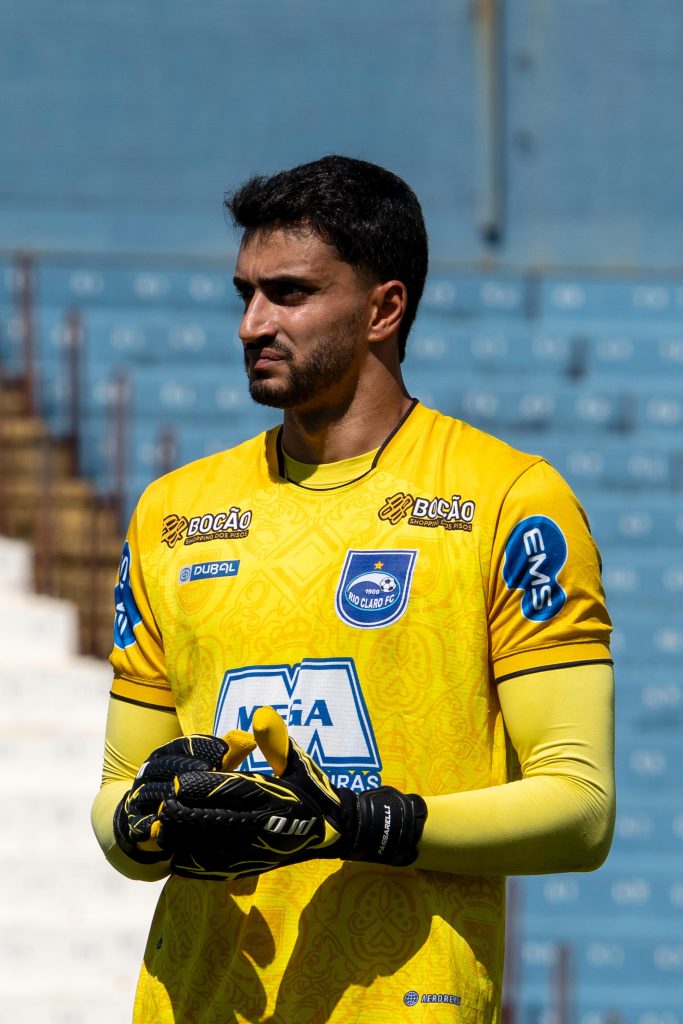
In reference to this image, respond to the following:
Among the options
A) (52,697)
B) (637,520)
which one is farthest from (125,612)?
(637,520)

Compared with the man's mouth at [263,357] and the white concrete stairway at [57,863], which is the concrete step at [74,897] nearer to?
the white concrete stairway at [57,863]

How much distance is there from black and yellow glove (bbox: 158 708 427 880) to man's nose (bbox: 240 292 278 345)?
466 millimetres

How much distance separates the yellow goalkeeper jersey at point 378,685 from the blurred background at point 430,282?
4018 mm

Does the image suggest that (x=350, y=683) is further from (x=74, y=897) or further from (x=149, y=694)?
(x=74, y=897)

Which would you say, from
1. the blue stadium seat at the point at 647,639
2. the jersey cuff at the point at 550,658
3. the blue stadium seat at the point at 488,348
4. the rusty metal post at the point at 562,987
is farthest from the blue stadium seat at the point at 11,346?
the jersey cuff at the point at 550,658

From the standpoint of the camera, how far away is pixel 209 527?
209 centimetres

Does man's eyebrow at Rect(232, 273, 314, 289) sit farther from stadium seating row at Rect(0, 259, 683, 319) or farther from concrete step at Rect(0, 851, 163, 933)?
stadium seating row at Rect(0, 259, 683, 319)

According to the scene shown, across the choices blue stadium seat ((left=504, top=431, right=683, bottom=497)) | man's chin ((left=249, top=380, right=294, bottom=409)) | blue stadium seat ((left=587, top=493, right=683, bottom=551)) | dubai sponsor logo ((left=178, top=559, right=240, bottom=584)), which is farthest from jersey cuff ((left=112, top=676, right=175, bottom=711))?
blue stadium seat ((left=504, top=431, right=683, bottom=497))

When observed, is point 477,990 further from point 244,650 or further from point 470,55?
point 470,55

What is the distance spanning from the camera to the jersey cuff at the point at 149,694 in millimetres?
2098

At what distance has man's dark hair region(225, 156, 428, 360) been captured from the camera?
2.01 metres

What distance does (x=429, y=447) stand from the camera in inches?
81.9

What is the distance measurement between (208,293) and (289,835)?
322 inches

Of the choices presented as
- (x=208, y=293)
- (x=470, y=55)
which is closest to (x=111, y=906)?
(x=208, y=293)
